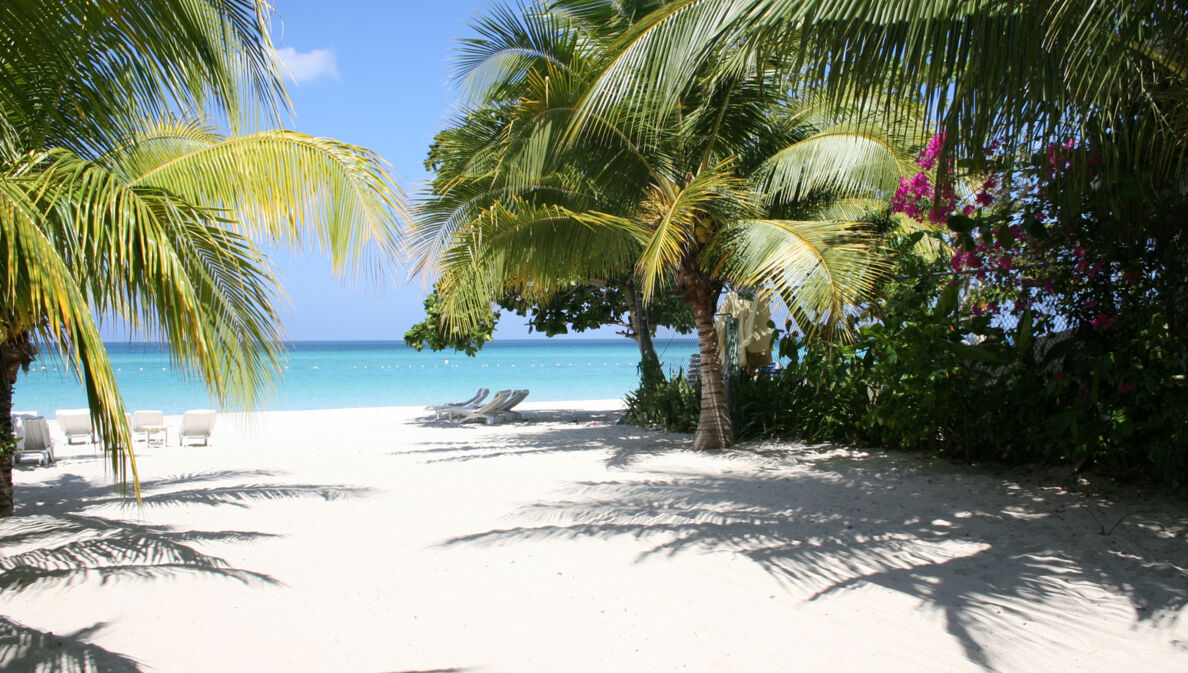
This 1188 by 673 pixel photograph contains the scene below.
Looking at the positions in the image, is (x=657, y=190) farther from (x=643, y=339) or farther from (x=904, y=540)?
(x=643, y=339)

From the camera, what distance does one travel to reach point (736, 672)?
9.76 feet

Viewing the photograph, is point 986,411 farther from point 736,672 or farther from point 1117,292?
point 736,672

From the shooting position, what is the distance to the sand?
317 centimetres

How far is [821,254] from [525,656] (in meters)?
4.68

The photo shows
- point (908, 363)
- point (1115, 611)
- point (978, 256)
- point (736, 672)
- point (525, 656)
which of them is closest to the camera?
point (736, 672)

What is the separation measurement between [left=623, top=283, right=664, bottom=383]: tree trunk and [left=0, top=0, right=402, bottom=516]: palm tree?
8878 millimetres

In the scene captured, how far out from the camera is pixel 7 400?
19.3 feet

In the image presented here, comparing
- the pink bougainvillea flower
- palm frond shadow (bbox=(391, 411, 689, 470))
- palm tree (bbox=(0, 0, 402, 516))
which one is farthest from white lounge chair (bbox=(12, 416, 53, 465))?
the pink bougainvillea flower

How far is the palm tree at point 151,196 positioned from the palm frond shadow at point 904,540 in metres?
2.38

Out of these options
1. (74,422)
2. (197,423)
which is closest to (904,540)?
(197,423)

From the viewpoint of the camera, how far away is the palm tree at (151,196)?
90.4 inches

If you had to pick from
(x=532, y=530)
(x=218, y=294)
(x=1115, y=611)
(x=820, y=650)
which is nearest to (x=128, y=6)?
(x=218, y=294)

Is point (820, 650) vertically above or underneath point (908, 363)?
underneath

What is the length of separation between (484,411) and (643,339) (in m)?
3.69
